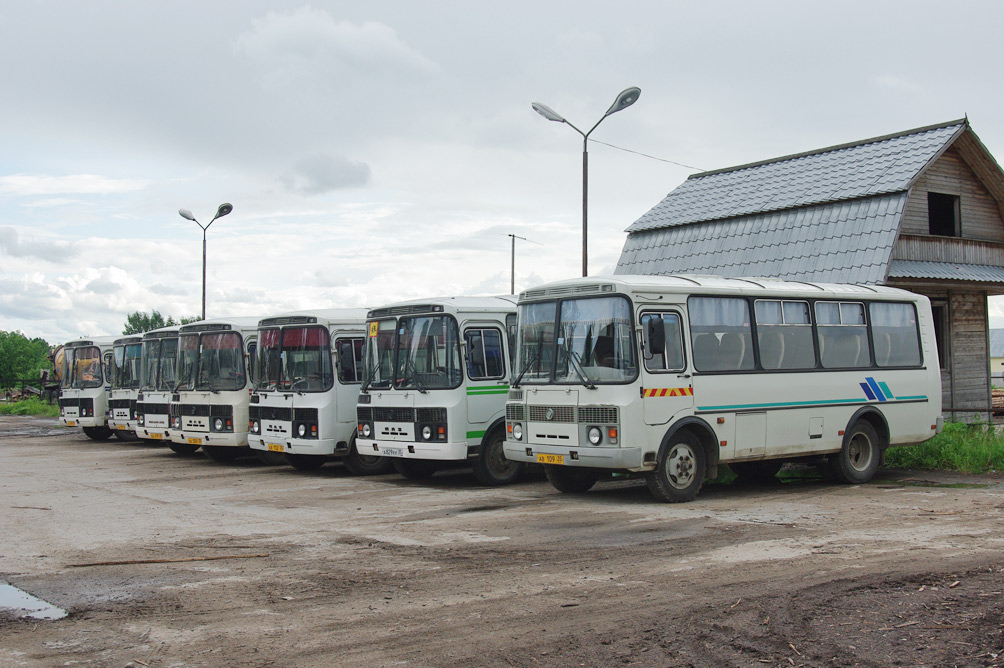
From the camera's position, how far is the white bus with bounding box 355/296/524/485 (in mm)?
14977

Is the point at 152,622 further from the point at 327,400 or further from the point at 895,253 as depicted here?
the point at 895,253

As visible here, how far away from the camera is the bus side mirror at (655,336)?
12.5 metres

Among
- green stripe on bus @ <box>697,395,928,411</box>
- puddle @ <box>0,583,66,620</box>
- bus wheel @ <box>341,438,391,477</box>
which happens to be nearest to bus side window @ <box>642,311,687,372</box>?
green stripe on bus @ <box>697,395,928,411</box>

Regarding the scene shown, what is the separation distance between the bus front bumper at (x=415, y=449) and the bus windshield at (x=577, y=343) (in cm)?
186

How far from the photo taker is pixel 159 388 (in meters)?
21.4

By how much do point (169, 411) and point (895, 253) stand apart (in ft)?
52.8

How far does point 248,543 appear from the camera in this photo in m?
10.3

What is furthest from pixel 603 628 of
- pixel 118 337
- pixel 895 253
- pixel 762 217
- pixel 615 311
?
pixel 118 337

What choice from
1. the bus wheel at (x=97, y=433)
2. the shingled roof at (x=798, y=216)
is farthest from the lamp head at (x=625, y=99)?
the bus wheel at (x=97, y=433)

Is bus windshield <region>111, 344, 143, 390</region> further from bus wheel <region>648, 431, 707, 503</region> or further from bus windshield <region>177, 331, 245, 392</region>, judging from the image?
bus wheel <region>648, 431, 707, 503</region>

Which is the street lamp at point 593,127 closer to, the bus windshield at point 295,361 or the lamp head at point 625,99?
the lamp head at point 625,99

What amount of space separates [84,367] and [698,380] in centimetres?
2015

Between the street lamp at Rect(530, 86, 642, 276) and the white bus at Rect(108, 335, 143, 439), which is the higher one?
the street lamp at Rect(530, 86, 642, 276)

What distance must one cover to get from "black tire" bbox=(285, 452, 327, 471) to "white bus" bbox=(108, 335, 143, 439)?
768cm
